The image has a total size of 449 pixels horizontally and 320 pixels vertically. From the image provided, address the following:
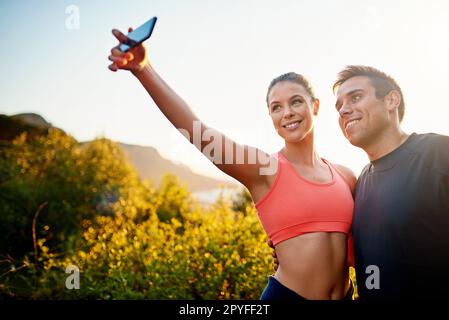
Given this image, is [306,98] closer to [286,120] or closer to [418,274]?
[286,120]

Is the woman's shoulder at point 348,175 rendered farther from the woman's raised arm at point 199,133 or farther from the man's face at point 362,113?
the woman's raised arm at point 199,133

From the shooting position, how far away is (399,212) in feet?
7.32

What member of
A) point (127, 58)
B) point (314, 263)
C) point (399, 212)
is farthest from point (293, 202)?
point (127, 58)

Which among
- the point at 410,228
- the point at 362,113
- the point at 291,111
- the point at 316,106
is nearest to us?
the point at 410,228

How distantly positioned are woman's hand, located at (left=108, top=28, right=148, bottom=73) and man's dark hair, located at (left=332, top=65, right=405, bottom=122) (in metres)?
1.50

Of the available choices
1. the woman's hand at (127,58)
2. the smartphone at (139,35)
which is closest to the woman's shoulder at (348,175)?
the woman's hand at (127,58)

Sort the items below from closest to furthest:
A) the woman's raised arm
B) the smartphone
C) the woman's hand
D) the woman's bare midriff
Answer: the smartphone
the woman's hand
the woman's raised arm
the woman's bare midriff

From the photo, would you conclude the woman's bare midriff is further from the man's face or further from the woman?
the man's face

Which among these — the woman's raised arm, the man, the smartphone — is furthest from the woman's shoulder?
the smartphone

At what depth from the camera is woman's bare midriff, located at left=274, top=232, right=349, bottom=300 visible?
91.5 inches

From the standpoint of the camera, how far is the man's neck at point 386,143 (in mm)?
2594

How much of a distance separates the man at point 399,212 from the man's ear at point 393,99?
0.08 meters

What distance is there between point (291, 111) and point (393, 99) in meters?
0.75

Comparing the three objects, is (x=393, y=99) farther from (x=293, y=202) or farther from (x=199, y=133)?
(x=199, y=133)
